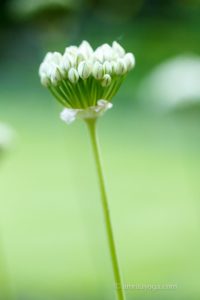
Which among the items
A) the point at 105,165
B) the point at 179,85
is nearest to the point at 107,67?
the point at 179,85

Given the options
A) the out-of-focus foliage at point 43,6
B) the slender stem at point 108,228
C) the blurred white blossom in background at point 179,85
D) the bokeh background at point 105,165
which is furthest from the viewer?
the out-of-focus foliage at point 43,6

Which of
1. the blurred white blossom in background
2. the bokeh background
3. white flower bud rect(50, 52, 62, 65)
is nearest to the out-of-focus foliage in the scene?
the bokeh background

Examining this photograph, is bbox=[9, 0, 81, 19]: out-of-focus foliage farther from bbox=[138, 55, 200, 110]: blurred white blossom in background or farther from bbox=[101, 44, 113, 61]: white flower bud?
bbox=[101, 44, 113, 61]: white flower bud

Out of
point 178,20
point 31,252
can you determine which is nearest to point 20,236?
point 31,252

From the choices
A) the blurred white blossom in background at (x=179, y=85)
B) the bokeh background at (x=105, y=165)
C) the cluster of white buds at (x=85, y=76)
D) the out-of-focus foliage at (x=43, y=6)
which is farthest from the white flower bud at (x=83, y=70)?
the out-of-focus foliage at (x=43, y=6)

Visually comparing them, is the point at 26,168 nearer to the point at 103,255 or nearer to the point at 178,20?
the point at 103,255

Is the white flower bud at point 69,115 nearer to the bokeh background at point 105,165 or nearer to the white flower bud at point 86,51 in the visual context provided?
the white flower bud at point 86,51

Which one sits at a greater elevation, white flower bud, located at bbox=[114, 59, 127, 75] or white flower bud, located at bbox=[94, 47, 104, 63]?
white flower bud, located at bbox=[94, 47, 104, 63]
